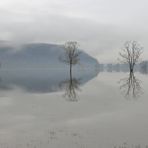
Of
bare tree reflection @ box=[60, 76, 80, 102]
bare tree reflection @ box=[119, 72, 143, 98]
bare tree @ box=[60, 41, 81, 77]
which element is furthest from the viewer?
bare tree @ box=[60, 41, 81, 77]

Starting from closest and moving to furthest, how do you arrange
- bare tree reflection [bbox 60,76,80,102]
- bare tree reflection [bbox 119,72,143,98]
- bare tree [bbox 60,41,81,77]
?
bare tree reflection [bbox 60,76,80,102] → bare tree reflection [bbox 119,72,143,98] → bare tree [bbox 60,41,81,77]

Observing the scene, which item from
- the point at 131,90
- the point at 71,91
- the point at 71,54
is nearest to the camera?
the point at 131,90

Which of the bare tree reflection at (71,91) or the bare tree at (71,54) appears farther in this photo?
the bare tree at (71,54)

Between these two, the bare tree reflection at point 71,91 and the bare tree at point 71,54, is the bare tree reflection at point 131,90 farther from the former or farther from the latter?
the bare tree at point 71,54

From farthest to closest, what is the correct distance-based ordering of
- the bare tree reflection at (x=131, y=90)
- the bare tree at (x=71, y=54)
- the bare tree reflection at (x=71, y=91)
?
the bare tree at (x=71, y=54), the bare tree reflection at (x=131, y=90), the bare tree reflection at (x=71, y=91)

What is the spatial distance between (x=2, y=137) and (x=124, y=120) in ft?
28.4

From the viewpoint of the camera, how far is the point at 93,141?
15.6 metres

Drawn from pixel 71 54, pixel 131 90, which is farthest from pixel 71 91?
pixel 71 54

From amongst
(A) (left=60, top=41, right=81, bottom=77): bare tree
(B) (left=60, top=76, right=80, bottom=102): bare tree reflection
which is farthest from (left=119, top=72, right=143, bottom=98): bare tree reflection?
(A) (left=60, top=41, right=81, bottom=77): bare tree

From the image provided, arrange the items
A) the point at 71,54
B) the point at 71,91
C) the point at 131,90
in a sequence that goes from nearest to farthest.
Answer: the point at 131,90
the point at 71,91
the point at 71,54

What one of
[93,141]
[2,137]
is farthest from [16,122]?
[93,141]

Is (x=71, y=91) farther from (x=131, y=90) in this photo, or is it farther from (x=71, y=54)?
(x=71, y=54)

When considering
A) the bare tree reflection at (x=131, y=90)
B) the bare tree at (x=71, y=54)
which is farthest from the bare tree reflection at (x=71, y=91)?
the bare tree at (x=71, y=54)

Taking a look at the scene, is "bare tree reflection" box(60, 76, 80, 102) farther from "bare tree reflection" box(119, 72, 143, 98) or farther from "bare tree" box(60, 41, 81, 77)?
"bare tree" box(60, 41, 81, 77)
